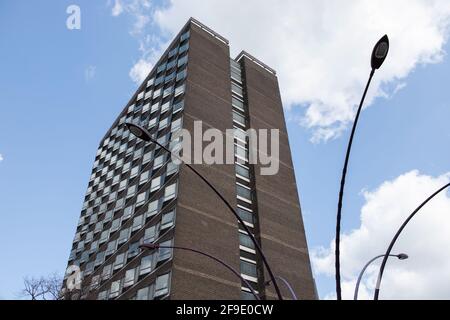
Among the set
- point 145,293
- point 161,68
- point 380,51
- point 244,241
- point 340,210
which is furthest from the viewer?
point 161,68

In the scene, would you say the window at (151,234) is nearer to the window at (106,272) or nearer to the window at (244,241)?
the window at (106,272)

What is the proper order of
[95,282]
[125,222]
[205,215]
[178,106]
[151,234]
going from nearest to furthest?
[205,215]
[151,234]
[95,282]
[125,222]
[178,106]

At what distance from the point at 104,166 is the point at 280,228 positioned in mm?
26745

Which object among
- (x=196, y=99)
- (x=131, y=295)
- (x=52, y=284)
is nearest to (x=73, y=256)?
(x=52, y=284)

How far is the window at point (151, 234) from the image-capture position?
33.2 meters

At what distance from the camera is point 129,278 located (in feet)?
110

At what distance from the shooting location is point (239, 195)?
38500 millimetres

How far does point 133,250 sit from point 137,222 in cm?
272

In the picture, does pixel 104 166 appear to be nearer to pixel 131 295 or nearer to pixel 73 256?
pixel 73 256

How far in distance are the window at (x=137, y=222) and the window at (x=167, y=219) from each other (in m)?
4.51

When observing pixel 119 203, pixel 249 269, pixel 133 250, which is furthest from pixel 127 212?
pixel 249 269

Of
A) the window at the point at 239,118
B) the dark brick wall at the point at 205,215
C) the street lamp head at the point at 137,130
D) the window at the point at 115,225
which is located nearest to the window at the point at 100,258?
the window at the point at 115,225

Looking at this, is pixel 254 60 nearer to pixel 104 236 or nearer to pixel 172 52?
pixel 172 52

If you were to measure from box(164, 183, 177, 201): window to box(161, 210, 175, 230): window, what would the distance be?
148cm
